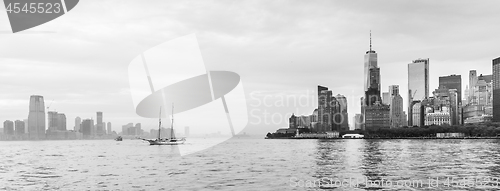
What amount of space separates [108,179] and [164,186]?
1022cm

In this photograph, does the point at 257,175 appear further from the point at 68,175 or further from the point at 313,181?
Answer: the point at 68,175

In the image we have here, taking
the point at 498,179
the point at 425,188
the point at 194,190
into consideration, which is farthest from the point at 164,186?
A: the point at 498,179

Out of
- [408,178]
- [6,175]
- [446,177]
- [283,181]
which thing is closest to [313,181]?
[283,181]

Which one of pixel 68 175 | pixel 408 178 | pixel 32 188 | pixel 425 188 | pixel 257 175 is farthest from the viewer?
pixel 68 175

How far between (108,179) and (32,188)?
28.5 feet

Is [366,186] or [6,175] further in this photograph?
[6,175]

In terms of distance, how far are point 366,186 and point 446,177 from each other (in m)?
12.2

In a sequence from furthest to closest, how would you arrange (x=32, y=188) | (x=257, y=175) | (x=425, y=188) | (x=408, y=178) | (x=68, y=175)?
(x=68, y=175), (x=257, y=175), (x=408, y=178), (x=32, y=188), (x=425, y=188)

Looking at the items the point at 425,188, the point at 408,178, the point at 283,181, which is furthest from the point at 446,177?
the point at 283,181

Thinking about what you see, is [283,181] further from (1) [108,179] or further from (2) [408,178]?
(1) [108,179]

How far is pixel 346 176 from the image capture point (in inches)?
2002

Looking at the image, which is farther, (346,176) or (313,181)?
(346,176)

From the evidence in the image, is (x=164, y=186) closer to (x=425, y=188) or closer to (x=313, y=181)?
(x=313, y=181)

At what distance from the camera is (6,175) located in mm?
58500
